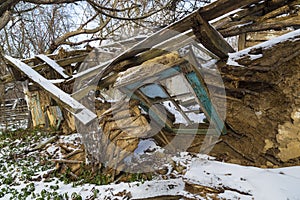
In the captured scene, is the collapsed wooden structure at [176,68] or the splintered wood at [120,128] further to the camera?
the splintered wood at [120,128]

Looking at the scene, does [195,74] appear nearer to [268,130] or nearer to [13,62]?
[268,130]

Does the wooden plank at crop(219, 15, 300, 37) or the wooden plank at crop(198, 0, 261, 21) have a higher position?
the wooden plank at crop(198, 0, 261, 21)

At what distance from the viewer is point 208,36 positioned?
216 centimetres

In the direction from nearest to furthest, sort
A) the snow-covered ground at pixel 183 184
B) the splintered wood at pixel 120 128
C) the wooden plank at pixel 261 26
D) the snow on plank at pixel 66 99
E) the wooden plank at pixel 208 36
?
1. the wooden plank at pixel 208 36
2. the snow-covered ground at pixel 183 184
3. the snow on plank at pixel 66 99
4. the wooden plank at pixel 261 26
5. the splintered wood at pixel 120 128

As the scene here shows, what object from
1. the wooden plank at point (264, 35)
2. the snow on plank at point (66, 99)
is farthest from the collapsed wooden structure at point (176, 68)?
the wooden plank at point (264, 35)

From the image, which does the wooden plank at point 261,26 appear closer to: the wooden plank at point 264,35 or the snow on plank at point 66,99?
the wooden plank at point 264,35

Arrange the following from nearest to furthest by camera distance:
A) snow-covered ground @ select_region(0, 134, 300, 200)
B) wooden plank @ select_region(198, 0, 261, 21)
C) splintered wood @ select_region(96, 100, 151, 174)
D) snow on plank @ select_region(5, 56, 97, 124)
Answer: wooden plank @ select_region(198, 0, 261, 21), snow-covered ground @ select_region(0, 134, 300, 200), snow on plank @ select_region(5, 56, 97, 124), splintered wood @ select_region(96, 100, 151, 174)

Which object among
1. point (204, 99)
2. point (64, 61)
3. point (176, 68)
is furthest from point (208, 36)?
point (64, 61)

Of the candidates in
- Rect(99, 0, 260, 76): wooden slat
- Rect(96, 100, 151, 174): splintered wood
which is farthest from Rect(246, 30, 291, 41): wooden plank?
Rect(99, 0, 260, 76): wooden slat

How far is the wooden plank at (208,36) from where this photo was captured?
2035 mm

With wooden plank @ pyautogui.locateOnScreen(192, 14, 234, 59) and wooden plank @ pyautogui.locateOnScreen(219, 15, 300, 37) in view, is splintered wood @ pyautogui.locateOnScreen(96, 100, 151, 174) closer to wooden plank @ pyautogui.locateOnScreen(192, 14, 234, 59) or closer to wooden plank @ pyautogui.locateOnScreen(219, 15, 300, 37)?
wooden plank @ pyautogui.locateOnScreen(192, 14, 234, 59)

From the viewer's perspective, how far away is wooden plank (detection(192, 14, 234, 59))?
2.04 m

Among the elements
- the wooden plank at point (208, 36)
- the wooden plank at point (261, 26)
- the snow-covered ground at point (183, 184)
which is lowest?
the snow-covered ground at point (183, 184)

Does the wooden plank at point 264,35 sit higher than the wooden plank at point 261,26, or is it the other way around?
the wooden plank at point 261,26
